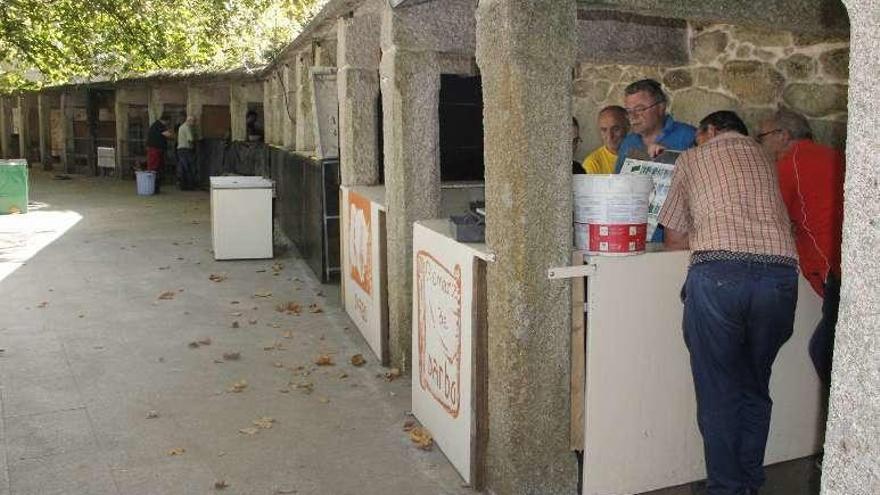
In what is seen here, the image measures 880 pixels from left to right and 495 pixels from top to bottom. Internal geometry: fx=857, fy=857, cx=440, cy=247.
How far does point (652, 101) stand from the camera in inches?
209

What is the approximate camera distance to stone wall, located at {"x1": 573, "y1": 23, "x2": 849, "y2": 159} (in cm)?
538

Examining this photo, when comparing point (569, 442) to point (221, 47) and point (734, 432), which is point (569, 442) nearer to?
point (734, 432)

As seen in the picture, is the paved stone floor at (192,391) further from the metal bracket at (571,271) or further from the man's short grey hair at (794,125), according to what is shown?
the man's short grey hair at (794,125)

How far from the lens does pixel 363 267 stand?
736 centimetres

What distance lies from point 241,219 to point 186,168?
433 inches

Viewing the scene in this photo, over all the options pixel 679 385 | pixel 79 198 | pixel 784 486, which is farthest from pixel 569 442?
pixel 79 198

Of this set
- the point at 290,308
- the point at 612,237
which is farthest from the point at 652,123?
the point at 290,308

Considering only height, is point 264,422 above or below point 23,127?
below

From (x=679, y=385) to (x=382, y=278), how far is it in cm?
290

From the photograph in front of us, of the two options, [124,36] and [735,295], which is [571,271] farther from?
[124,36]

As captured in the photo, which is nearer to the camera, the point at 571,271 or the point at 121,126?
the point at 571,271

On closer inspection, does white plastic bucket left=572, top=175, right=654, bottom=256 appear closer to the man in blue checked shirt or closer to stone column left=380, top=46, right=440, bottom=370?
the man in blue checked shirt

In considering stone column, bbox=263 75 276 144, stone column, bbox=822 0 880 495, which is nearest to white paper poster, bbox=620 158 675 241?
stone column, bbox=822 0 880 495

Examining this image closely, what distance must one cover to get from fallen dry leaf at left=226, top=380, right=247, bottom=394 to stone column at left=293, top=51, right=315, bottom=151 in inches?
289
